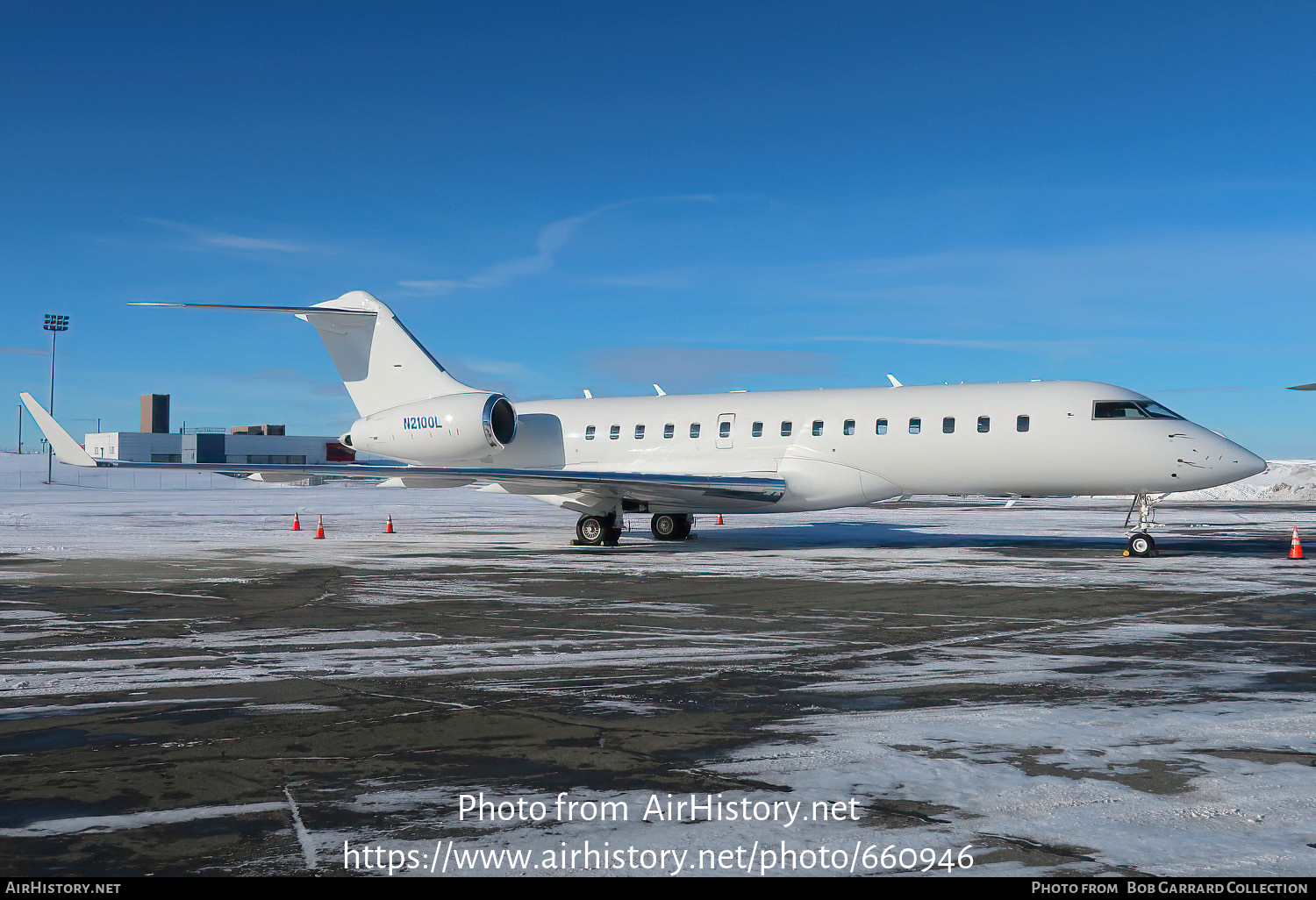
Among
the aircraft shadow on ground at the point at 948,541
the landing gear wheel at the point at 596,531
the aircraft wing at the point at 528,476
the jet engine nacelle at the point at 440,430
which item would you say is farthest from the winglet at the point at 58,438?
the aircraft shadow on ground at the point at 948,541

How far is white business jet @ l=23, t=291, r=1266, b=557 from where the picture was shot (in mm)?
18672

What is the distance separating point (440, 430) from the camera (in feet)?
73.8

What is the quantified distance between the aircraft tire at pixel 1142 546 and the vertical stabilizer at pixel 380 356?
45.9 feet

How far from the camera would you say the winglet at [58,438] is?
59.4 feet

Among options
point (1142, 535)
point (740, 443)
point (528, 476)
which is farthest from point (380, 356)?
point (1142, 535)

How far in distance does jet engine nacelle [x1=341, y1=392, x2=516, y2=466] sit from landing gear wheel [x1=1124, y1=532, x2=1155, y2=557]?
12.6 metres

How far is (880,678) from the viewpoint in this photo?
723 centimetres

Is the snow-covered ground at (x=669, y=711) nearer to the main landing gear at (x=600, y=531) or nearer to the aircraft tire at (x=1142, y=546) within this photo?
the aircraft tire at (x=1142, y=546)

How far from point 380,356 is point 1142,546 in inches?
636

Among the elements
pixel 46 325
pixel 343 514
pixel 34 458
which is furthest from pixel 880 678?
pixel 34 458

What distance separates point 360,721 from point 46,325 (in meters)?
73.2

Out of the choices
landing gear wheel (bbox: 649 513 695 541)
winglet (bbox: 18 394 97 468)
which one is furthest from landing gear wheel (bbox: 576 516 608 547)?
winglet (bbox: 18 394 97 468)

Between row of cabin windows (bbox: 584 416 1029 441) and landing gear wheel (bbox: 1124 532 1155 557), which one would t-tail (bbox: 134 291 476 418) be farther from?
landing gear wheel (bbox: 1124 532 1155 557)
